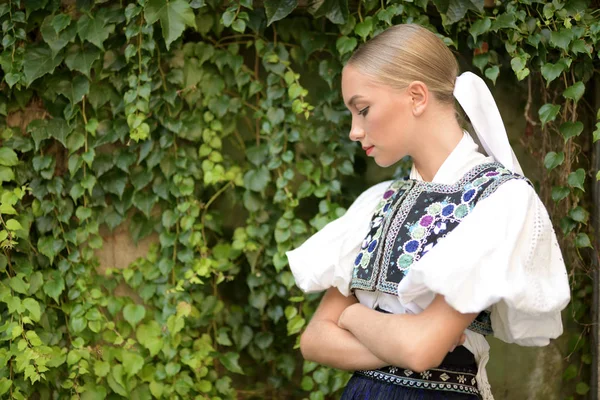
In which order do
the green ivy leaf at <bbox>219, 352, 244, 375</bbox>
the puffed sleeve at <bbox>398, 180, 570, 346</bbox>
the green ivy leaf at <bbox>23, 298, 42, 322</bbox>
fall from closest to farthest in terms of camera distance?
1. the puffed sleeve at <bbox>398, 180, 570, 346</bbox>
2. the green ivy leaf at <bbox>23, 298, 42, 322</bbox>
3. the green ivy leaf at <bbox>219, 352, 244, 375</bbox>

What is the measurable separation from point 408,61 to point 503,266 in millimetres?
454

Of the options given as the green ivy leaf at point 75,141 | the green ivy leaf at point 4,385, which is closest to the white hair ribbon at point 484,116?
the green ivy leaf at point 75,141

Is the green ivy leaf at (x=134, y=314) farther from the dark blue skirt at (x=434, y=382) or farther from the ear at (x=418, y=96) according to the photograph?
the ear at (x=418, y=96)

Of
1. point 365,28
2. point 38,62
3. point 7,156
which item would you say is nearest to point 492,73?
point 365,28

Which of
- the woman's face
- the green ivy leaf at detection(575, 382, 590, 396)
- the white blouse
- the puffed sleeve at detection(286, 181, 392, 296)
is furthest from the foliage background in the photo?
the white blouse

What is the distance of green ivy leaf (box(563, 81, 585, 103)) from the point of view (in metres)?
2.04

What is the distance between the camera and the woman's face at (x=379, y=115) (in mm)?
1369

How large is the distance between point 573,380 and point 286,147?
127 centimetres

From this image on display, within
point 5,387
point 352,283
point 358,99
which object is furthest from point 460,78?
point 5,387

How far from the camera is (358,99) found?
139 centimetres

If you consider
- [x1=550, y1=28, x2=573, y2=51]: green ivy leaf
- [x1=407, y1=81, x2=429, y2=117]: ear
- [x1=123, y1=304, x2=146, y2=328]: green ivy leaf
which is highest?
[x1=407, y1=81, x2=429, y2=117]: ear

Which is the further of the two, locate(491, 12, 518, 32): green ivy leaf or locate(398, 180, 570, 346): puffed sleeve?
locate(491, 12, 518, 32): green ivy leaf

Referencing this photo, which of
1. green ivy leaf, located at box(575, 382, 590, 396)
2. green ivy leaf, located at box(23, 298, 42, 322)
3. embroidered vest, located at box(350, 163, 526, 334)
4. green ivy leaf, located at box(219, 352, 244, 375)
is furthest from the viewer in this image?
green ivy leaf, located at box(575, 382, 590, 396)

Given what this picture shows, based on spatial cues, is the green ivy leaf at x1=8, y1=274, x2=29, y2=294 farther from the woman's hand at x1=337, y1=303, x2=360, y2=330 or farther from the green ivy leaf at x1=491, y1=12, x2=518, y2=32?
the green ivy leaf at x1=491, y1=12, x2=518, y2=32
